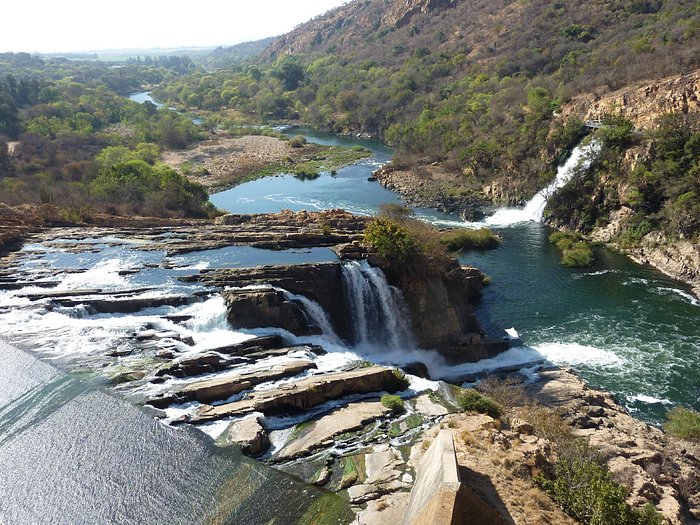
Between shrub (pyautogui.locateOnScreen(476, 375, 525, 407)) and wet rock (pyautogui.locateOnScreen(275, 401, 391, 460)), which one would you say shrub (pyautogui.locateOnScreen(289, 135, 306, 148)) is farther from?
wet rock (pyautogui.locateOnScreen(275, 401, 391, 460))

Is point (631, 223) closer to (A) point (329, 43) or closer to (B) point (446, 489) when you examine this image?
(B) point (446, 489)

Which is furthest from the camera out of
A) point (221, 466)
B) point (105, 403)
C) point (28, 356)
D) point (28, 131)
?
point (28, 131)

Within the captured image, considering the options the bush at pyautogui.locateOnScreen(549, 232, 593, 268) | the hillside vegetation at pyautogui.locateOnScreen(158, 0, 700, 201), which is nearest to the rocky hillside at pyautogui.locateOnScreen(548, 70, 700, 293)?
the bush at pyautogui.locateOnScreen(549, 232, 593, 268)

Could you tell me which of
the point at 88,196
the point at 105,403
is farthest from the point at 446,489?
the point at 88,196

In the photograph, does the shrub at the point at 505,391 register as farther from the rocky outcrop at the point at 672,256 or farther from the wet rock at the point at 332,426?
the rocky outcrop at the point at 672,256

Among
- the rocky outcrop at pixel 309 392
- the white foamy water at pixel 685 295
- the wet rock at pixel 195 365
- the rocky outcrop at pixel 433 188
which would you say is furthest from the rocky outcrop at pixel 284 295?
the rocky outcrop at pixel 433 188

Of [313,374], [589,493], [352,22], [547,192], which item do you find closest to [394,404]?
[313,374]
